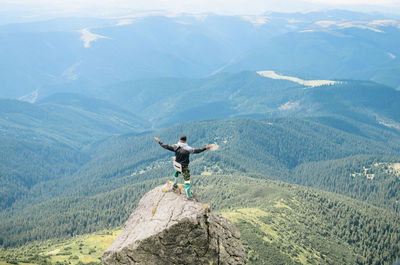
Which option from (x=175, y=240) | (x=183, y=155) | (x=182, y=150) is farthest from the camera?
(x=183, y=155)

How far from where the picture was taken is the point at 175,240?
44625 millimetres

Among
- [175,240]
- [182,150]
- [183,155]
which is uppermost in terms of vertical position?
[182,150]

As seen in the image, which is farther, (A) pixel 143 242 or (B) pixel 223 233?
(B) pixel 223 233

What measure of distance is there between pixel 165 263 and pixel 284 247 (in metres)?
132

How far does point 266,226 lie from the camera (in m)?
181

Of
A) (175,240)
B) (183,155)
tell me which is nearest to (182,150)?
(183,155)

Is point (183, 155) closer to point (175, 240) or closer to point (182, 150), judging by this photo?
point (182, 150)

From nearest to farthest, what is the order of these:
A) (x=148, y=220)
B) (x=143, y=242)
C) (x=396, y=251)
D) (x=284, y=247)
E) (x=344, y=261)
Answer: (x=143, y=242) < (x=148, y=220) < (x=284, y=247) < (x=344, y=261) < (x=396, y=251)

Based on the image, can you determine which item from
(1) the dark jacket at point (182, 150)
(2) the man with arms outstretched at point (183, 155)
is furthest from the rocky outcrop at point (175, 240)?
(1) the dark jacket at point (182, 150)

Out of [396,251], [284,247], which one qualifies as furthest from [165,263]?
[396,251]

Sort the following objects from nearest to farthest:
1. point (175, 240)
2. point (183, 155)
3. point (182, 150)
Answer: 1. point (175, 240)
2. point (182, 150)
3. point (183, 155)

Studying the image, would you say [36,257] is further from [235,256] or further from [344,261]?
[344,261]

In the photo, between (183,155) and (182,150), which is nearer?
(182,150)

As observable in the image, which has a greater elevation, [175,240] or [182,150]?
[182,150]
